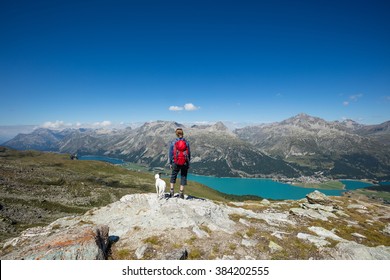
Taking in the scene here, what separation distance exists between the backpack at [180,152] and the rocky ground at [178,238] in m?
4.25

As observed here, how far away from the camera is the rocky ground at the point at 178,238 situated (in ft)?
37.4

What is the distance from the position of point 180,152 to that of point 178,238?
7010mm

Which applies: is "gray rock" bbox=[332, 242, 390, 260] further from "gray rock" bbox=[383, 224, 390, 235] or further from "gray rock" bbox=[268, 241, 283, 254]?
"gray rock" bbox=[383, 224, 390, 235]

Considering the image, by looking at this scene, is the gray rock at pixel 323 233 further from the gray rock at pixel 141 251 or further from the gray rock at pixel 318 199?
the gray rock at pixel 318 199

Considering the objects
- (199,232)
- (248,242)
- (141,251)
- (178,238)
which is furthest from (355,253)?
(141,251)

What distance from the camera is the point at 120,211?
21422 mm

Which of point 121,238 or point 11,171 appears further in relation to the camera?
point 11,171

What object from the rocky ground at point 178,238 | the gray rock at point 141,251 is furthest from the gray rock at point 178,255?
the gray rock at point 141,251

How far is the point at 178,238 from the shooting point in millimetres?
14367

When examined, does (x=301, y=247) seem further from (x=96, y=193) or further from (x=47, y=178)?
(x=47, y=178)

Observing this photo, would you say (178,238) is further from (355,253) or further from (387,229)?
(387,229)

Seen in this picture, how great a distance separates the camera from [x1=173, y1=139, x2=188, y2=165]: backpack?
1839 centimetres
